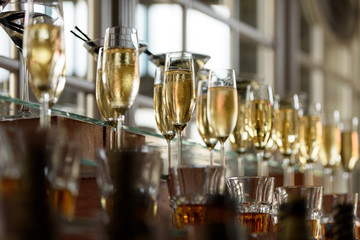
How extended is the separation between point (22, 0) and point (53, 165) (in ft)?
2.64

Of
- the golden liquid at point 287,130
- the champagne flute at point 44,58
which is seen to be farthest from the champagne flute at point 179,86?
the golden liquid at point 287,130

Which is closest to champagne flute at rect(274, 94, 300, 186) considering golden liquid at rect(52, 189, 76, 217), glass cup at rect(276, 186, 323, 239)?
glass cup at rect(276, 186, 323, 239)

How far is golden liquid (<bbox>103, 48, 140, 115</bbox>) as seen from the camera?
1.24 meters

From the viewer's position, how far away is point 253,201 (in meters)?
1.31

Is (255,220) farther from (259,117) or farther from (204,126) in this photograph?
(259,117)

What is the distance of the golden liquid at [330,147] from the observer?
8.64ft

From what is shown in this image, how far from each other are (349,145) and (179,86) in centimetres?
155

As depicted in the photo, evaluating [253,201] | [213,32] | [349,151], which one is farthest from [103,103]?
[213,32]

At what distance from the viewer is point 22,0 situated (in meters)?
1.52

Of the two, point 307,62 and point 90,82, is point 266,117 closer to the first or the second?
point 90,82

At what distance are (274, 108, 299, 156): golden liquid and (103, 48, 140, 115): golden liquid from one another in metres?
0.93

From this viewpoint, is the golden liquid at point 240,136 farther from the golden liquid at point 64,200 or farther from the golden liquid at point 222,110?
the golden liquid at point 64,200

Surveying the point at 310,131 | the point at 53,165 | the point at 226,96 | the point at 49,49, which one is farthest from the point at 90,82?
the point at 53,165

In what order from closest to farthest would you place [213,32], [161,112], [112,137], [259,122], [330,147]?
1. [112,137]
2. [161,112]
3. [259,122]
4. [330,147]
5. [213,32]
